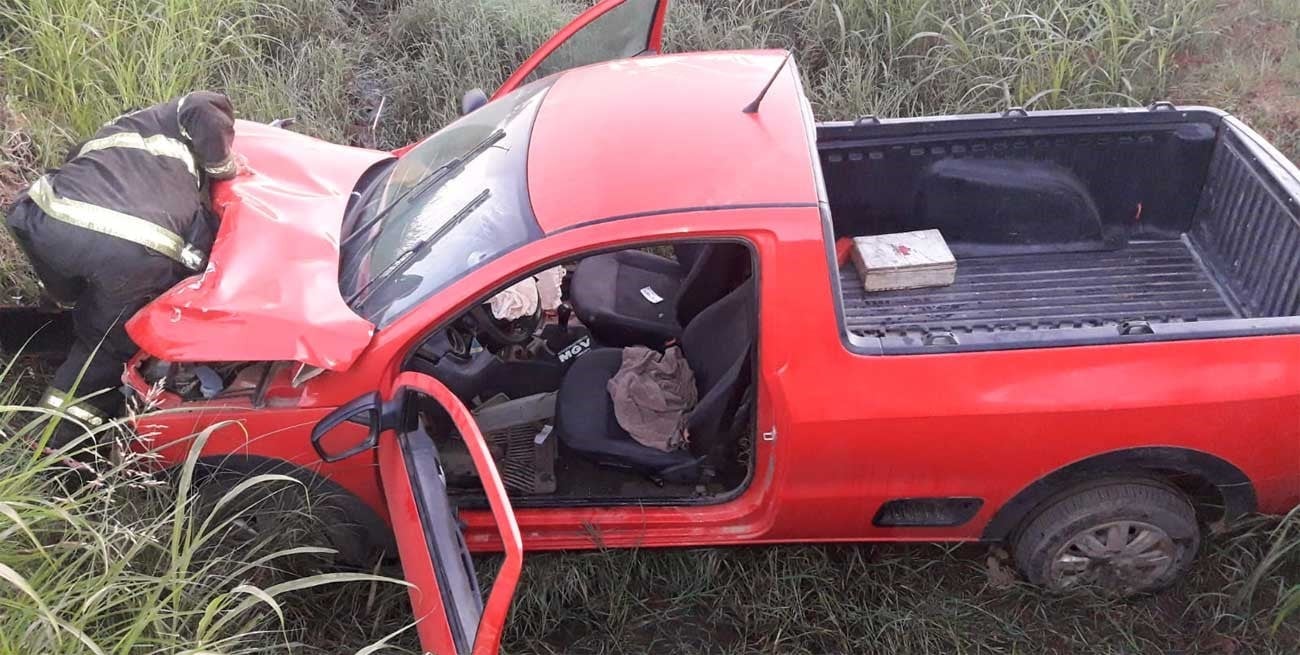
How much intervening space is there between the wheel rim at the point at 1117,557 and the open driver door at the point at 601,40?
2.35 meters

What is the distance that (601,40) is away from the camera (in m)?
3.66

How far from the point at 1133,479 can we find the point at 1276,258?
1000mm

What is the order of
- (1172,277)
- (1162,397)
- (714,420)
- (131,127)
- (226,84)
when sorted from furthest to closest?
(226,84) < (1172,277) < (131,127) < (714,420) < (1162,397)

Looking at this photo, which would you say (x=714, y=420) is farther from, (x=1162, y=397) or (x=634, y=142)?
(x=1162, y=397)

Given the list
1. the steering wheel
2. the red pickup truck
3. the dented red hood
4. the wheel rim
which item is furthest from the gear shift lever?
the wheel rim

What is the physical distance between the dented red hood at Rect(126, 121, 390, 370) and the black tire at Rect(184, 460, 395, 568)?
39 cm

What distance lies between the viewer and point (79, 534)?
262 cm

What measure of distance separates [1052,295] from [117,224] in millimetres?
3232

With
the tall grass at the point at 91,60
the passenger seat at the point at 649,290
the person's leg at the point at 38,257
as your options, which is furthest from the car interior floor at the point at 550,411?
the tall grass at the point at 91,60

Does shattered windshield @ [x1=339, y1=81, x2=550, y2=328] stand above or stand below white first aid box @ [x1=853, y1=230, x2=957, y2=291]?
above

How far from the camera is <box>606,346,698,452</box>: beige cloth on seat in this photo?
3.20 metres

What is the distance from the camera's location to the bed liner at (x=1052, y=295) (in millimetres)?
3432

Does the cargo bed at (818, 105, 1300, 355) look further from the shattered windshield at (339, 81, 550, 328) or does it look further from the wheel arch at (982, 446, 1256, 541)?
the shattered windshield at (339, 81, 550, 328)

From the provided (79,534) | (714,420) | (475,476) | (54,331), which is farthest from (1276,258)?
(54,331)
